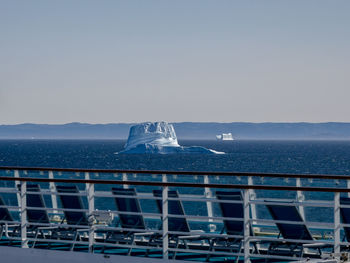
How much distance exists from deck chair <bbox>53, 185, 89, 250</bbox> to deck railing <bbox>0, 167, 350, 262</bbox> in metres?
0.02

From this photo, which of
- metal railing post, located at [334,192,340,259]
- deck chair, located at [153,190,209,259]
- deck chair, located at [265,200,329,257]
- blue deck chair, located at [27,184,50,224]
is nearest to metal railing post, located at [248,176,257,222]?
deck chair, located at [153,190,209,259]

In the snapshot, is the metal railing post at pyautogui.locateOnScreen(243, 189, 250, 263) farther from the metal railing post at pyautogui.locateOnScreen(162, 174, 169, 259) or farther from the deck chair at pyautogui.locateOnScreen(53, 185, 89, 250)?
the deck chair at pyautogui.locateOnScreen(53, 185, 89, 250)

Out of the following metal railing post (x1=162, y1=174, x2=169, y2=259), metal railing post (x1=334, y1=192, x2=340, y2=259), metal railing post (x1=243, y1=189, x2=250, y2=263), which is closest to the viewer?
metal railing post (x1=334, y1=192, x2=340, y2=259)

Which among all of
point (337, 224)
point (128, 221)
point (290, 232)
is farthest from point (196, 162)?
point (337, 224)

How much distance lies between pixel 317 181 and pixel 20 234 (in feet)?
12.3

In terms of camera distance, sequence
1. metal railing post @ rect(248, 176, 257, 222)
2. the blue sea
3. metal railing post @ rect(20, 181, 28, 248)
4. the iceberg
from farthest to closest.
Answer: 1. the iceberg
2. the blue sea
3. metal railing post @ rect(248, 176, 257, 222)
4. metal railing post @ rect(20, 181, 28, 248)

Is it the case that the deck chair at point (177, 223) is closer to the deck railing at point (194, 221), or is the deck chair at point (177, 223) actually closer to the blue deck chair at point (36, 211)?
the deck railing at point (194, 221)

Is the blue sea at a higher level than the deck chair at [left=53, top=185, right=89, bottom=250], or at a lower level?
lower

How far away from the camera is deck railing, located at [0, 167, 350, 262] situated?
23.0 feet

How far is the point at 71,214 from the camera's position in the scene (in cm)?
830

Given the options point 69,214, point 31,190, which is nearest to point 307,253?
point 69,214

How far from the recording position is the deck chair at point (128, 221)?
7844 millimetres

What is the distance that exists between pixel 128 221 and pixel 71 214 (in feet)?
2.56

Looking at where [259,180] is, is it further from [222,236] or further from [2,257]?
[2,257]
